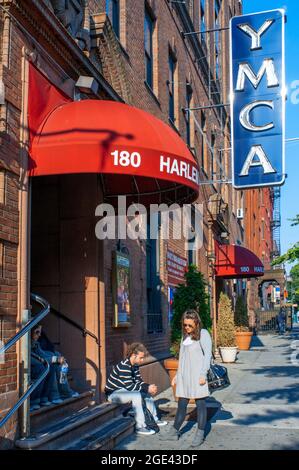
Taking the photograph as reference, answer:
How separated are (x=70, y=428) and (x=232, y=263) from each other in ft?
50.3

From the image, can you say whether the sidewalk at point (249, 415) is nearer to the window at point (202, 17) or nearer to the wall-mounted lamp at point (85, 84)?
the wall-mounted lamp at point (85, 84)

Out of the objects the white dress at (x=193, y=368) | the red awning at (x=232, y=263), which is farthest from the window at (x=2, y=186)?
the red awning at (x=232, y=263)

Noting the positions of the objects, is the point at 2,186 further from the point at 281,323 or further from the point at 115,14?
the point at 281,323

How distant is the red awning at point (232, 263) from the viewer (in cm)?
2147

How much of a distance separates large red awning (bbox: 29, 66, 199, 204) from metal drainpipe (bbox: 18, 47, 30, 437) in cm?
14

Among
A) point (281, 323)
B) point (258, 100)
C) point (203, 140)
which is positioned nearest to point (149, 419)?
point (258, 100)

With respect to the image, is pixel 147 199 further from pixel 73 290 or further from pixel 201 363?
pixel 201 363

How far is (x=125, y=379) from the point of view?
326 inches

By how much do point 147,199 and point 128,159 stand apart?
103 inches

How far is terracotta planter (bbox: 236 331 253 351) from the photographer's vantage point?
22391 millimetres

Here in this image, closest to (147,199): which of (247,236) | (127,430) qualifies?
(127,430)

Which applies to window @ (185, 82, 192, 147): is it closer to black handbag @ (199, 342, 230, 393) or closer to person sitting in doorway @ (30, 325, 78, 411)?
black handbag @ (199, 342, 230, 393)

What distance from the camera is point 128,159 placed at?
6.80 meters

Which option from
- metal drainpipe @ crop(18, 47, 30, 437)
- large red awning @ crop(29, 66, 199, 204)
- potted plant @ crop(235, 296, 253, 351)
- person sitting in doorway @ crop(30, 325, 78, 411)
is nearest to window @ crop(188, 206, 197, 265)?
potted plant @ crop(235, 296, 253, 351)
